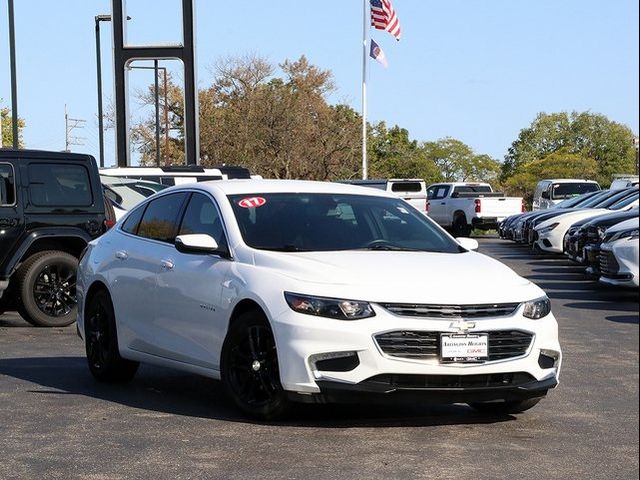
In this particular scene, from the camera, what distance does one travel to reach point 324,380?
7562 millimetres

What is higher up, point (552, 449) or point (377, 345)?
point (377, 345)

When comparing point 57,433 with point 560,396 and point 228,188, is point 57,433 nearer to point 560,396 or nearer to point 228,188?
point 228,188

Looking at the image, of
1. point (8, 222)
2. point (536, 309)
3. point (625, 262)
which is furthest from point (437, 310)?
point (8, 222)

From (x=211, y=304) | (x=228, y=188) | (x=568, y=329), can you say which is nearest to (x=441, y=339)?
(x=211, y=304)

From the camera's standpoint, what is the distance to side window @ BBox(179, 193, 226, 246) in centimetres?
884

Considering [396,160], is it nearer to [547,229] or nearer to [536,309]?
[547,229]

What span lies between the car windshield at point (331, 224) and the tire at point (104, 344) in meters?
1.57

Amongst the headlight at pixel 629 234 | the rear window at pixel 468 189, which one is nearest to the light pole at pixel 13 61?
the rear window at pixel 468 189

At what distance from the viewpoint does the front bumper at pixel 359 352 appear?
7.45 m

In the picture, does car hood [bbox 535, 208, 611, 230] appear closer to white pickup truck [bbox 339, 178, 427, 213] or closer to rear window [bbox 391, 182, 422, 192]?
white pickup truck [bbox 339, 178, 427, 213]

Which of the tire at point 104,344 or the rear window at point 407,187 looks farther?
the rear window at point 407,187

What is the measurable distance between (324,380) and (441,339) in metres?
0.72

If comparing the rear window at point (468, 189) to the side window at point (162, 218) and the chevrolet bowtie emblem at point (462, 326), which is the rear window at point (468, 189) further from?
the chevrolet bowtie emblem at point (462, 326)

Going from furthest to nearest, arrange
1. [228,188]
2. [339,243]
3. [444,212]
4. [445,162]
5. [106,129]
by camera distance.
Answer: [445,162] → [106,129] → [444,212] → [228,188] → [339,243]
